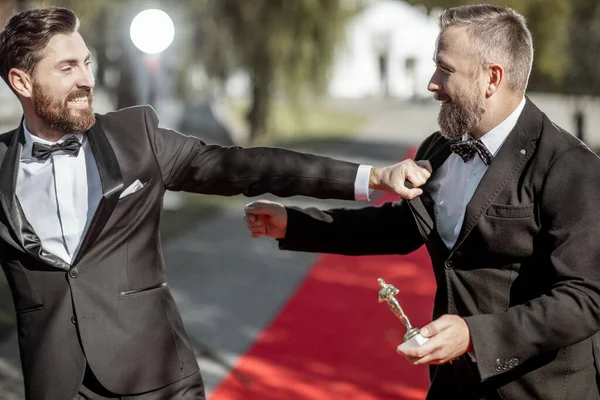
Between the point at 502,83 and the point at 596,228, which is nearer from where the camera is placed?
the point at 596,228

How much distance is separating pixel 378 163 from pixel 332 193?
51.4 ft

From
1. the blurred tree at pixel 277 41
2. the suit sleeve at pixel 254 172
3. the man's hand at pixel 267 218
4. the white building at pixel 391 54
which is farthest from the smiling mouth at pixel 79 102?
the white building at pixel 391 54

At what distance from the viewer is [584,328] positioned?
2.47m

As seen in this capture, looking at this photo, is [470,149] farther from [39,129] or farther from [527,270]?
[39,129]

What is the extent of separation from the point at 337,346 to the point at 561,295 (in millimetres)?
4466

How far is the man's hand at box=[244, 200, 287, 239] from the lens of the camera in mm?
3316

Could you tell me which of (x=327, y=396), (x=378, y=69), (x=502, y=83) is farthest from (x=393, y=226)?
(x=378, y=69)

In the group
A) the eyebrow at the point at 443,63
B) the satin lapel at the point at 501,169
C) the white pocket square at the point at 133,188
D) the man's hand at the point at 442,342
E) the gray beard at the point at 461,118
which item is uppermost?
the eyebrow at the point at 443,63

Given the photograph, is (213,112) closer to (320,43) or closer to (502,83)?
(320,43)

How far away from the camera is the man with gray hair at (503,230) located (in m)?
2.47

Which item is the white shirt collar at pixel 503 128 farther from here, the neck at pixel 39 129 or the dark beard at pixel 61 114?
the neck at pixel 39 129

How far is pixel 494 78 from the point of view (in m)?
2.73

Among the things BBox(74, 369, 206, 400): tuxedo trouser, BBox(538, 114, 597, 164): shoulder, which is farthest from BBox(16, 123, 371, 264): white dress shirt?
BBox(538, 114, 597, 164): shoulder

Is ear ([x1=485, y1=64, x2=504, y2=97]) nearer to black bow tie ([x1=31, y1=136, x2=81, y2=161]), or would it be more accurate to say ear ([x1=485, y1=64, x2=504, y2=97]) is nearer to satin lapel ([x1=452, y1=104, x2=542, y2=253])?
satin lapel ([x1=452, y1=104, x2=542, y2=253])
